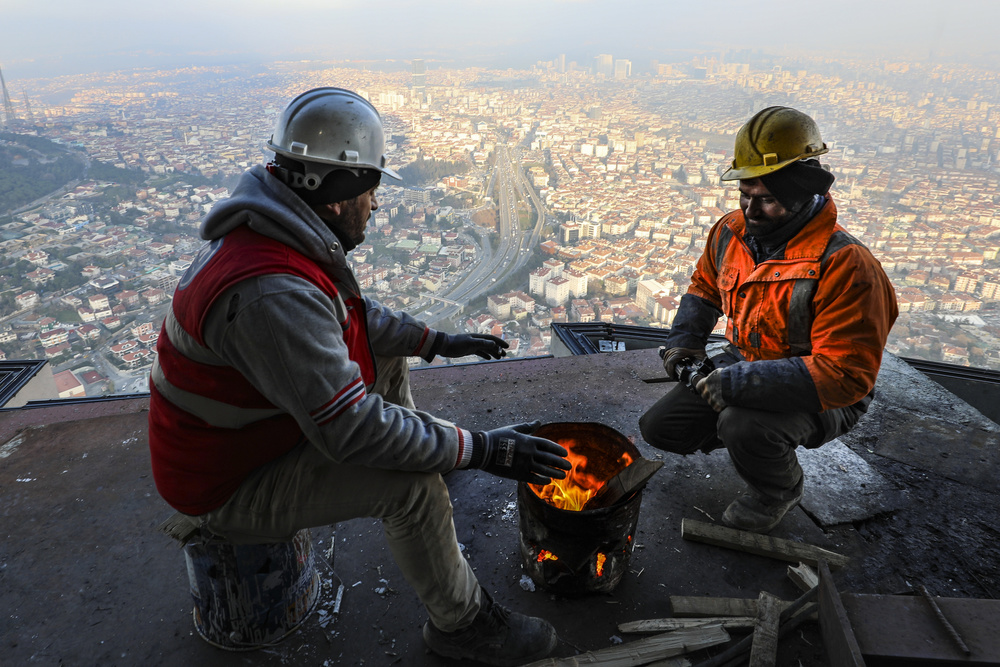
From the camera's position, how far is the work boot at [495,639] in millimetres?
1949

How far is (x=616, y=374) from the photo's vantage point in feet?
13.7

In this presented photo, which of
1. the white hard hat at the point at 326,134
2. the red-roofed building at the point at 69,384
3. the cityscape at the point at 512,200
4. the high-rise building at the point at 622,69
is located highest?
the high-rise building at the point at 622,69

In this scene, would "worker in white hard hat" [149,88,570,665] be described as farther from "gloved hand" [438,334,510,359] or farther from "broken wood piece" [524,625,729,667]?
"gloved hand" [438,334,510,359]

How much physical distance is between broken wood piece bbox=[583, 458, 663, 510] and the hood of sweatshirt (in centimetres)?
131

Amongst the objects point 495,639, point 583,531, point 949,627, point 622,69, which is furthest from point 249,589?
point 622,69

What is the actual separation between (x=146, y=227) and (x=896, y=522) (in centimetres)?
1594

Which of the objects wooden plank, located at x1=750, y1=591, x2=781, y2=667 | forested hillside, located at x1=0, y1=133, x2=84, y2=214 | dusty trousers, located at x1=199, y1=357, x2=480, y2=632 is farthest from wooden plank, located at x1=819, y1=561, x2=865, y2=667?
forested hillside, located at x1=0, y1=133, x2=84, y2=214

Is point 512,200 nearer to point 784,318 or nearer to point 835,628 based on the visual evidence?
point 784,318

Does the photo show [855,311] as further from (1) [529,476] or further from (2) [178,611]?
(2) [178,611]

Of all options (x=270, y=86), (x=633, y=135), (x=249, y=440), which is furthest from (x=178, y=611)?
(x=270, y=86)

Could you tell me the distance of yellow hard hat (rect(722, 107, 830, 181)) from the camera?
2.34 m

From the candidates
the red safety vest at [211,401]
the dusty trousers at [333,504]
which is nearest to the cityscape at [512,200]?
the red safety vest at [211,401]

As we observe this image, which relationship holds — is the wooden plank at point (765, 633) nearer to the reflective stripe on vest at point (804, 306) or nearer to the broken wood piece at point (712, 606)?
the broken wood piece at point (712, 606)

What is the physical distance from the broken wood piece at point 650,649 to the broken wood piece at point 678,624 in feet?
0.09
